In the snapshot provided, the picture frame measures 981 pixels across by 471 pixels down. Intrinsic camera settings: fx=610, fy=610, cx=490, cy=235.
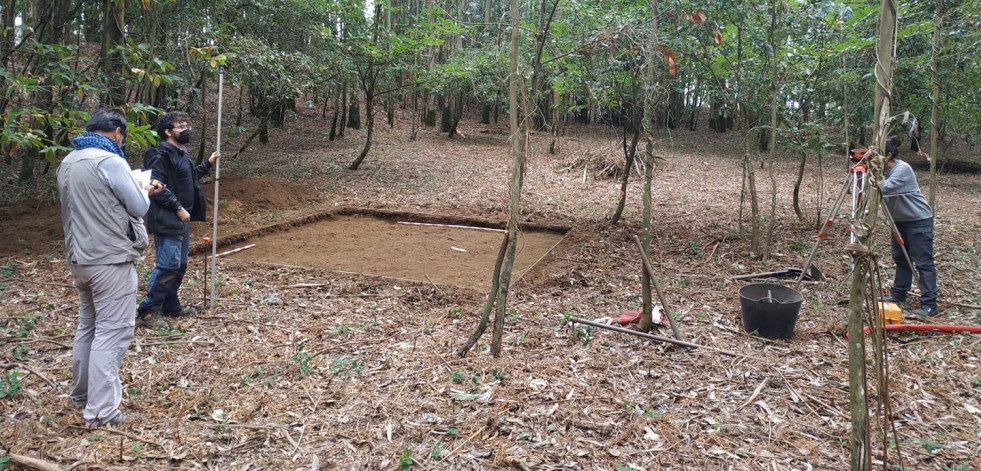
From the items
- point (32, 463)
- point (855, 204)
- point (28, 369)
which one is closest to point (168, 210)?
point (28, 369)

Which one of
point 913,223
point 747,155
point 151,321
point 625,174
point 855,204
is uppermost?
Answer: point 747,155

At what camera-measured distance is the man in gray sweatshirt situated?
203 inches

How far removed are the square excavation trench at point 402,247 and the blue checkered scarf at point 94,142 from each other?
11.7 feet

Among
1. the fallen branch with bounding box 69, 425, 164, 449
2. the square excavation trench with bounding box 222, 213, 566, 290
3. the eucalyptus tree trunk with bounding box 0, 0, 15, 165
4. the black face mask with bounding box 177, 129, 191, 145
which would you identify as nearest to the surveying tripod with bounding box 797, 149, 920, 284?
the square excavation trench with bounding box 222, 213, 566, 290

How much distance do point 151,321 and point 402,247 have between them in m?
3.77

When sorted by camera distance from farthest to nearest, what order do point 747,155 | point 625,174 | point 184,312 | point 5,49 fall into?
point 625,174 < point 747,155 < point 5,49 < point 184,312

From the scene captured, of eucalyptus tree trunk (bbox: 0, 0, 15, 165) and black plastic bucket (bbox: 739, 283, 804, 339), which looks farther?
eucalyptus tree trunk (bbox: 0, 0, 15, 165)

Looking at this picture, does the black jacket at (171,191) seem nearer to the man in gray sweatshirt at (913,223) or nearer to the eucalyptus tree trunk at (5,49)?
the eucalyptus tree trunk at (5,49)

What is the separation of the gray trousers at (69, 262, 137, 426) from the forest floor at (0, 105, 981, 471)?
14cm

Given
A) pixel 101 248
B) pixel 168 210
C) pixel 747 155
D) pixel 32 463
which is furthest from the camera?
pixel 747 155

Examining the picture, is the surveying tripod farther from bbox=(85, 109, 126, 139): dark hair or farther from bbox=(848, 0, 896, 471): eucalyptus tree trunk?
bbox=(85, 109, 126, 139): dark hair

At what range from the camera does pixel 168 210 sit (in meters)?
4.68

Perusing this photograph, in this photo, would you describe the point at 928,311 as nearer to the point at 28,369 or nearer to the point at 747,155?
the point at 747,155

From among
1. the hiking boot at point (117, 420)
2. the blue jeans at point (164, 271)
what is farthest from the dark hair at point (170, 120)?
the hiking boot at point (117, 420)
